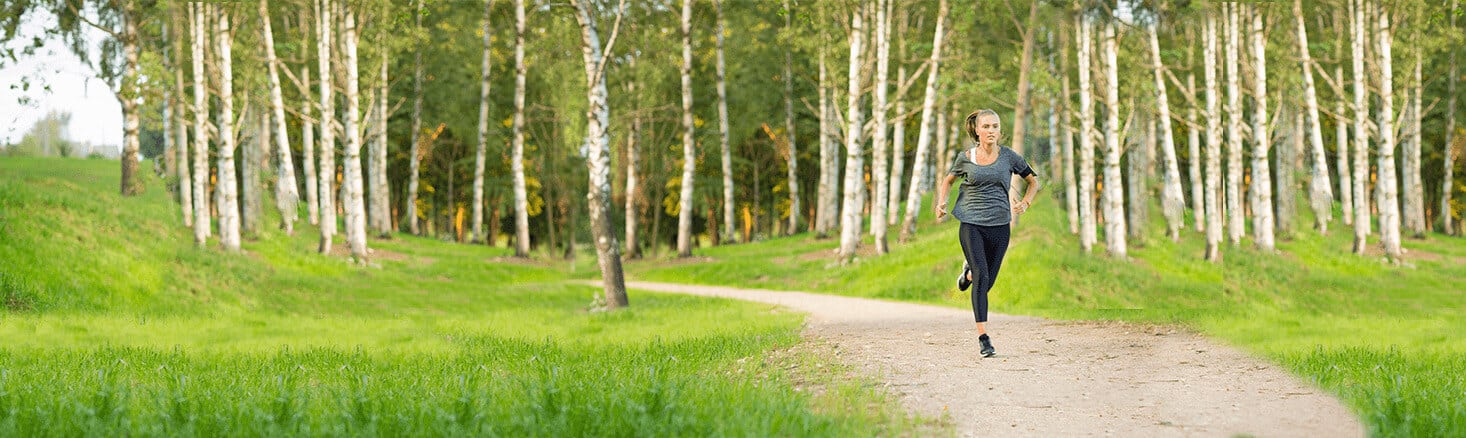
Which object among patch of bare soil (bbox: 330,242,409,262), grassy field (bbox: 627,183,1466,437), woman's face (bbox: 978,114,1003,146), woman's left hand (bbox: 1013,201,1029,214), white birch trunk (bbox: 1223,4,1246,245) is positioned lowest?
grassy field (bbox: 627,183,1466,437)

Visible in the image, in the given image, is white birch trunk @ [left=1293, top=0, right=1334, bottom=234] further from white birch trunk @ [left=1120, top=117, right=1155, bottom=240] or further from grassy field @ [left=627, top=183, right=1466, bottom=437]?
white birch trunk @ [left=1120, top=117, right=1155, bottom=240]

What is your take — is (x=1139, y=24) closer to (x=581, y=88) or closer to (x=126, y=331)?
(x=581, y=88)

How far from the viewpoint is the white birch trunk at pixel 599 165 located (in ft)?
61.1

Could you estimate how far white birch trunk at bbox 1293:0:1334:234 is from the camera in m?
33.2

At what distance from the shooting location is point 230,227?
83.4 feet

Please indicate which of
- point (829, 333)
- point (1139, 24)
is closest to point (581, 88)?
point (1139, 24)

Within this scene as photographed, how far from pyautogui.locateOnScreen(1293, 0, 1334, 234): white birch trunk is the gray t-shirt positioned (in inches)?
962

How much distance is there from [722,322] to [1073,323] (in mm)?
4422

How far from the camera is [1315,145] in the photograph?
35.9 meters

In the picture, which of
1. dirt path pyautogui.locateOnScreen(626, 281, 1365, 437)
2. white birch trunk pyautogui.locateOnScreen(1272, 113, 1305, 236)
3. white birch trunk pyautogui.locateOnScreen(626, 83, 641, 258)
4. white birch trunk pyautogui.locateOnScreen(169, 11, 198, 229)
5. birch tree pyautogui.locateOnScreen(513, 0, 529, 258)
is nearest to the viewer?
dirt path pyautogui.locateOnScreen(626, 281, 1365, 437)

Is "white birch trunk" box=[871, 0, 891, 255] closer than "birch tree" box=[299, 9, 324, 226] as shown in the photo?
Yes

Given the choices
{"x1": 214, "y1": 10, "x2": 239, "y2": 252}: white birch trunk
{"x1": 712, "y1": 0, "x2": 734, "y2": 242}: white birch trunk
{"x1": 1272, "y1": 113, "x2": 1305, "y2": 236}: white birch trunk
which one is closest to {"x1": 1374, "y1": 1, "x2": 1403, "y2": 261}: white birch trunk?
{"x1": 1272, "y1": 113, "x2": 1305, "y2": 236}: white birch trunk

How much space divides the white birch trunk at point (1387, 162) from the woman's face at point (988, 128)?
2282 centimetres

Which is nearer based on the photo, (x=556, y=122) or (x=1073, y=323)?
(x=1073, y=323)
